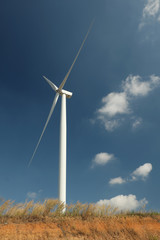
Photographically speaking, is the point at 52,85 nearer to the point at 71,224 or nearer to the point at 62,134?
the point at 62,134

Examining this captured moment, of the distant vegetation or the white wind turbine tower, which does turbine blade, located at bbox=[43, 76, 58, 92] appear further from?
the distant vegetation

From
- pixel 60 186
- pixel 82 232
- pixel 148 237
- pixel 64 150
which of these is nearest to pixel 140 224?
pixel 148 237

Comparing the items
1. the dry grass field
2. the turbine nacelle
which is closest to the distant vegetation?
the dry grass field

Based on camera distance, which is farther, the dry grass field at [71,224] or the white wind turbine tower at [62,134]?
the white wind turbine tower at [62,134]

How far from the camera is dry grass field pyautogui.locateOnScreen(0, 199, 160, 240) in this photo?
1369 cm

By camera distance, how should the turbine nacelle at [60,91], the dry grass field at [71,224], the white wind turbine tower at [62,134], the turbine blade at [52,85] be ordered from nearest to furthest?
the dry grass field at [71,224], the white wind turbine tower at [62,134], the turbine nacelle at [60,91], the turbine blade at [52,85]

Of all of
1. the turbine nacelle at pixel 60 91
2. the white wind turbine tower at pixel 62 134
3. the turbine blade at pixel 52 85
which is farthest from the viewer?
the turbine blade at pixel 52 85

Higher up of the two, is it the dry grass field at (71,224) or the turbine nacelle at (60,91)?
the turbine nacelle at (60,91)

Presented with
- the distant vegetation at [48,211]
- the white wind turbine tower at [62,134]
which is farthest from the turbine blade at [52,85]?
the distant vegetation at [48,211]

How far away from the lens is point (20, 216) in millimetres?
15195

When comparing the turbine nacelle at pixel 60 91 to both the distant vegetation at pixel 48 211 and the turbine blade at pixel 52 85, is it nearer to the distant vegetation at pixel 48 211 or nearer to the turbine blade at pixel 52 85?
the turbine blade at pixel 52 85

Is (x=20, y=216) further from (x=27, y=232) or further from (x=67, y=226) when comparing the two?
(x=67, y=226)

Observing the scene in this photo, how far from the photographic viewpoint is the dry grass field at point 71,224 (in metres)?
13.7

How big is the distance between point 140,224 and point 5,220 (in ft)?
35.7
